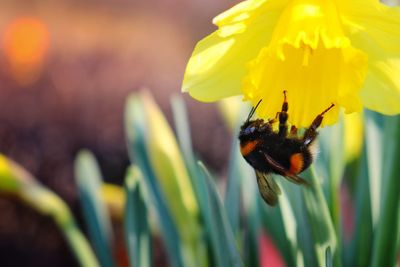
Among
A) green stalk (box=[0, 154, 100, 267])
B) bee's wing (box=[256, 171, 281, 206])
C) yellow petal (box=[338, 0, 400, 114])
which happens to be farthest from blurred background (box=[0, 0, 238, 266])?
yellow petal (box=[338, 0, 400, 114])

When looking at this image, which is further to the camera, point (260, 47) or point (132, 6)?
point (132, 6)

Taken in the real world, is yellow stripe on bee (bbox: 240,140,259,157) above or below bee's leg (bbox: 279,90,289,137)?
below

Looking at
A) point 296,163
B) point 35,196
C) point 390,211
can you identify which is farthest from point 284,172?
point 35,196

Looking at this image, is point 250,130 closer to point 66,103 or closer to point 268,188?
point 268,188

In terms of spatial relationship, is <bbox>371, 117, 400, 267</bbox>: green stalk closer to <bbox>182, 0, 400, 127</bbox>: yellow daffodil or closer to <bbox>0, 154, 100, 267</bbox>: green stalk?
<bbox>182, 0, 400, 127</bbox>: yellow daffodil

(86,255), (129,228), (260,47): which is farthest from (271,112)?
(86,255)

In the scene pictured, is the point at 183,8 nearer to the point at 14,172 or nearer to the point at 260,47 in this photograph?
the point at 14,172
